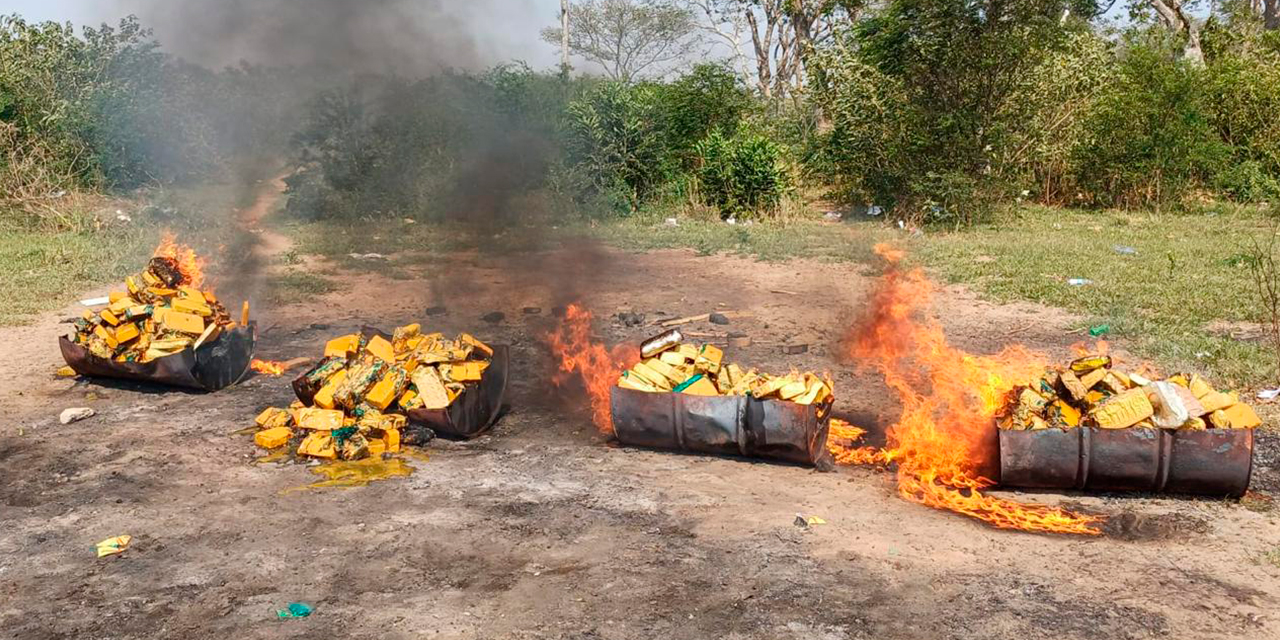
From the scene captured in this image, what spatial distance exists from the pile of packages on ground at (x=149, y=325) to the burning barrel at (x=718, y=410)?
3833mm

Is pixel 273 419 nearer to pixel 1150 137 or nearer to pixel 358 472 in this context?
pixel 358 472

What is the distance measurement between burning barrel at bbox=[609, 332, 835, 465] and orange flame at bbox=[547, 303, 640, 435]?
0.62 meters

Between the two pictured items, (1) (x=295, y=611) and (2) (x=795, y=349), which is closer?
(1) (x=295, y=611)

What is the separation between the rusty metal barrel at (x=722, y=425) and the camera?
20.8ft

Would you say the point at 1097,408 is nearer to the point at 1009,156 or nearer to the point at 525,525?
the point at 525,525

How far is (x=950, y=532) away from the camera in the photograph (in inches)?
215

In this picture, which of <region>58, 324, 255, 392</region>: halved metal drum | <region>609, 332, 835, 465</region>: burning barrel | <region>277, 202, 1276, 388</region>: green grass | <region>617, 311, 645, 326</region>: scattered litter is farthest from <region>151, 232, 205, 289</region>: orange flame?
<region>609, 332, 835, 465</region>: burning barrel

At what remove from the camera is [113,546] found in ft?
17.3

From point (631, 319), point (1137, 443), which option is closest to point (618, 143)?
point (631, 319)

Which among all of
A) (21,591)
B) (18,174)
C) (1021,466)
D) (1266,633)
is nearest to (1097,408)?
(1021,466)

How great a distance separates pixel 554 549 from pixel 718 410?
5.55ft

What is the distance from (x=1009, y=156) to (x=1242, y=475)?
13694 mm

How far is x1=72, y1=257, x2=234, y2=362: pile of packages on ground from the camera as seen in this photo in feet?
26.9

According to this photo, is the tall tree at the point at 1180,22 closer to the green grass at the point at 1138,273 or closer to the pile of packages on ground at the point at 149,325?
the green grass at the point at 1138,273
